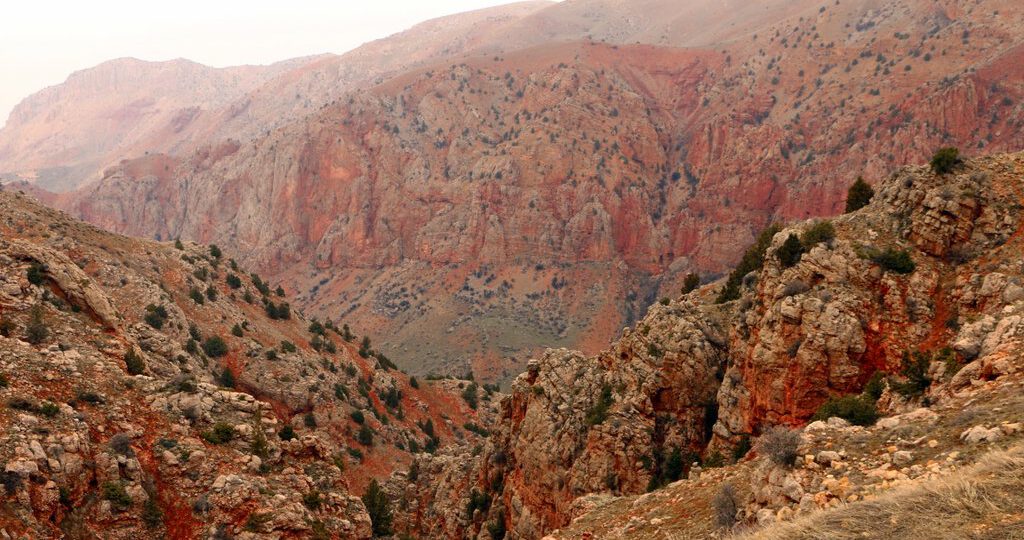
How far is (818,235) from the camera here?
92.1 feet

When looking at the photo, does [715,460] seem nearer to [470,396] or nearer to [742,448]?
[742,448]

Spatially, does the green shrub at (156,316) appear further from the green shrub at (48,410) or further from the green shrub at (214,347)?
the green shrub at (48,410)

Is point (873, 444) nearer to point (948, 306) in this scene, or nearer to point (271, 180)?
point (948, 306)

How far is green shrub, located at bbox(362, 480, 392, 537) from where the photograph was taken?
40.1 m

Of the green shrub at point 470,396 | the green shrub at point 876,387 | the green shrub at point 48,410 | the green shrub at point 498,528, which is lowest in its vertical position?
the green shrub at point 470,396

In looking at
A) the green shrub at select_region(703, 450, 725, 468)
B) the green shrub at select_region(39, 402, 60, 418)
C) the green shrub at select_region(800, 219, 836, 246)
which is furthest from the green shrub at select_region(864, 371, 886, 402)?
the green shrub at select_region(39, 402, 60, 418)

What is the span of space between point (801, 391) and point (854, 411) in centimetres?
579

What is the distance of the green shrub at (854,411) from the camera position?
19.3 metres

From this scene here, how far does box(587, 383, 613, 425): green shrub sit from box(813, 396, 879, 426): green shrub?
1218cm

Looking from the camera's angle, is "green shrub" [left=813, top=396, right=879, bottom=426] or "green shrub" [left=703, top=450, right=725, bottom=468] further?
"green shrub" [left=703, top=450, right=725, bottom=468]

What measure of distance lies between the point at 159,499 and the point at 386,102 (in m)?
149

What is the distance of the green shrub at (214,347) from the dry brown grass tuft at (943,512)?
4848 cm

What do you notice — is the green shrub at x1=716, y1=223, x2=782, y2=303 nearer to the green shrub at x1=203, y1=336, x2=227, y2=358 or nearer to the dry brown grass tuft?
the dry brown grass tuft

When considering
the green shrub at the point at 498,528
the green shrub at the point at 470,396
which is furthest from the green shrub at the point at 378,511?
the green shrub at the point at 470,396
